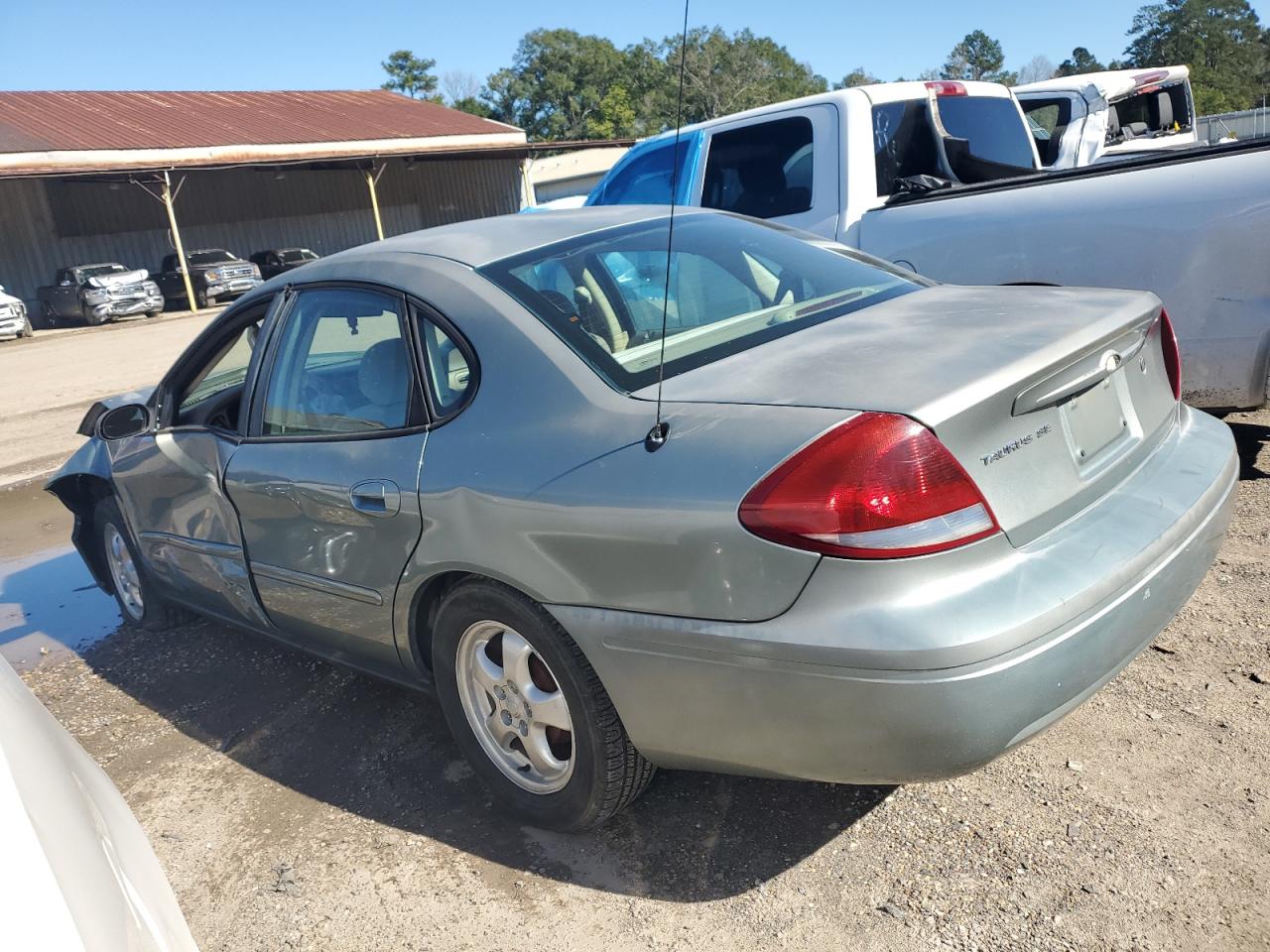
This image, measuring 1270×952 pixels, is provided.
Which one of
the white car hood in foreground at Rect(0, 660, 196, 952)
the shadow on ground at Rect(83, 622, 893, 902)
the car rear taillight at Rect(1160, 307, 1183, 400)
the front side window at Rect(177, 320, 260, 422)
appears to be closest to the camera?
the white car hood in foreground at Rect(0, 660, 196, 952)

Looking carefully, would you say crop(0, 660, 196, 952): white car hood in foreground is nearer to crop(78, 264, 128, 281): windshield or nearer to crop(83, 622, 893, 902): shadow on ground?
crop(83, 622, 893, 902): shadow on ground

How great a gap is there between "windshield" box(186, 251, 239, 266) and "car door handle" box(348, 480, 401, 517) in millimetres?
30436

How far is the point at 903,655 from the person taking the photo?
2.00m

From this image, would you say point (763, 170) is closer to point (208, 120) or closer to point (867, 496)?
point (867, 496)

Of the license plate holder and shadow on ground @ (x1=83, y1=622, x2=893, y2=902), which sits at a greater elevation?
the license plate holder

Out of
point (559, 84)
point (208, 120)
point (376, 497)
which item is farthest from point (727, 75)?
point (559, 84)

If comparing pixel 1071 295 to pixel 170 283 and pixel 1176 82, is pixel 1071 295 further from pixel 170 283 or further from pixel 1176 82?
pixel 170 283

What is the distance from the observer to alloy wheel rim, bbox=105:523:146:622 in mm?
4711

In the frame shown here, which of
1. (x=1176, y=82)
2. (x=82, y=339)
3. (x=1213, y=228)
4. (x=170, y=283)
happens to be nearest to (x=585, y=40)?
(x=170, y=283)

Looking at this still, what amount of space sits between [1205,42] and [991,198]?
160 feet

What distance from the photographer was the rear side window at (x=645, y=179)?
21.0 feet

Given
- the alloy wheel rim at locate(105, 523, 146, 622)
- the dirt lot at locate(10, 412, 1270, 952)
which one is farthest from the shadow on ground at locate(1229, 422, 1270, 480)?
the alloy wheel rim at locate(105, 523, 146, 622)

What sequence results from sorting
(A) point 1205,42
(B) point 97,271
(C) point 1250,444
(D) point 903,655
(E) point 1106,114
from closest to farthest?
(D) point 903,655 → (C) point 1250,444 → (E) point 1106,114 → (B) point 97,271 → (A) point 1205,42

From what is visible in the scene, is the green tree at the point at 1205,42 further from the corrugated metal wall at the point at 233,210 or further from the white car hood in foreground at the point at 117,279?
the white car hood in foreground at the point at 117,279
